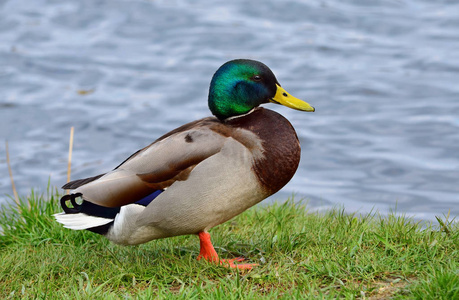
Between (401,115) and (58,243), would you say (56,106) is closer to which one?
(401,115)

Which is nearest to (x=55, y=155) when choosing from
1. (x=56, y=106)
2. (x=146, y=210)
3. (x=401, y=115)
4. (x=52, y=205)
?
(x=56, y=106)

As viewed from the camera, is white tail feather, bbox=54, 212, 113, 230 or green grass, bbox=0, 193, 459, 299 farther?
white tail feather, bbox=54, 212, 113, 230

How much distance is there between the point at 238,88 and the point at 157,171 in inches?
27.0

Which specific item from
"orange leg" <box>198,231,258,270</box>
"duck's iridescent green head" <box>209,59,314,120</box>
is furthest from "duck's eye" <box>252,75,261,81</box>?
"orange leg" <box>198,231,258,270</box>

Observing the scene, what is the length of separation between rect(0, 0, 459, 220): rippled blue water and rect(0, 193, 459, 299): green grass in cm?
223

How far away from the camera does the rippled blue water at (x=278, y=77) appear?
317 inches

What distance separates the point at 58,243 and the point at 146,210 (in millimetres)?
1106

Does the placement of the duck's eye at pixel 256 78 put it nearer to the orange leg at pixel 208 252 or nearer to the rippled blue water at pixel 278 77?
the orange leg at pixel 208 252

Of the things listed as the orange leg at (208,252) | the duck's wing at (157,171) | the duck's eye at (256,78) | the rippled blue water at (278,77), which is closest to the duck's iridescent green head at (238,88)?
the duck's eye at (256,78)

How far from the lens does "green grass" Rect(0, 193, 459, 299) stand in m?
3.67

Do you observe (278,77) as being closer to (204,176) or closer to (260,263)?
(260,263)

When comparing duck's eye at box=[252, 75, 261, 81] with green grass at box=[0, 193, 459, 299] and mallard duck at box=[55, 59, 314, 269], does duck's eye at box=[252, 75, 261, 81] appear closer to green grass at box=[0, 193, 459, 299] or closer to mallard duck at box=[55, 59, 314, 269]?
mallard duck at box=[55, 59, 314, 269]

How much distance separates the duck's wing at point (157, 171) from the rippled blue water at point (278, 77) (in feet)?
9.84

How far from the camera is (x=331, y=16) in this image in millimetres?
11633
